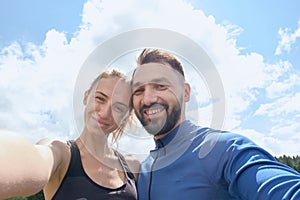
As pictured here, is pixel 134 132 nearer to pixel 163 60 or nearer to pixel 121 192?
pixel 121 192

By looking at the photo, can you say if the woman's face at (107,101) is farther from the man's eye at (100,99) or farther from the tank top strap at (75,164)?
the tank top strap at (75,164)

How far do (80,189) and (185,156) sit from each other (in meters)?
0.92

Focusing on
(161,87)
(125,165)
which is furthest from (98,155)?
(161,87)

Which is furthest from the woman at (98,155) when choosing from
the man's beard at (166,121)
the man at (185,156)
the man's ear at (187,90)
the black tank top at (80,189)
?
the man's ear at (187,90)

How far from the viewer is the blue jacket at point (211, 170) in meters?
1.39

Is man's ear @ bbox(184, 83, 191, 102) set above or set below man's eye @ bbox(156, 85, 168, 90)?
below

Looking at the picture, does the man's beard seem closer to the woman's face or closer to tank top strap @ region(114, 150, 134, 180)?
the woman's face

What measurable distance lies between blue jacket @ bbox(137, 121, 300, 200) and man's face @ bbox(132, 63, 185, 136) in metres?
0.11

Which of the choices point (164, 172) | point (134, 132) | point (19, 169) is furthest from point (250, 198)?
point (134, 132)

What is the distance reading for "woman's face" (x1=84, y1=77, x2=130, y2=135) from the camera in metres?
2.83

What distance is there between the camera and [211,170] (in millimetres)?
1848

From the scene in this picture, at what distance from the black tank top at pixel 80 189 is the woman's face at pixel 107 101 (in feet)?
1.42

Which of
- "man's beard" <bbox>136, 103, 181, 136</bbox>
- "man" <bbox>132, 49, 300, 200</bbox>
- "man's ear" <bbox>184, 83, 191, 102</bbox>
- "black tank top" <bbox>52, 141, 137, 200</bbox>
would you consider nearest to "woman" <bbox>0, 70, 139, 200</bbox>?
"black tank top" <bbox>52, 141, 137, 200</bbox>

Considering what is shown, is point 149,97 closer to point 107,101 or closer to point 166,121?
point 166,121
